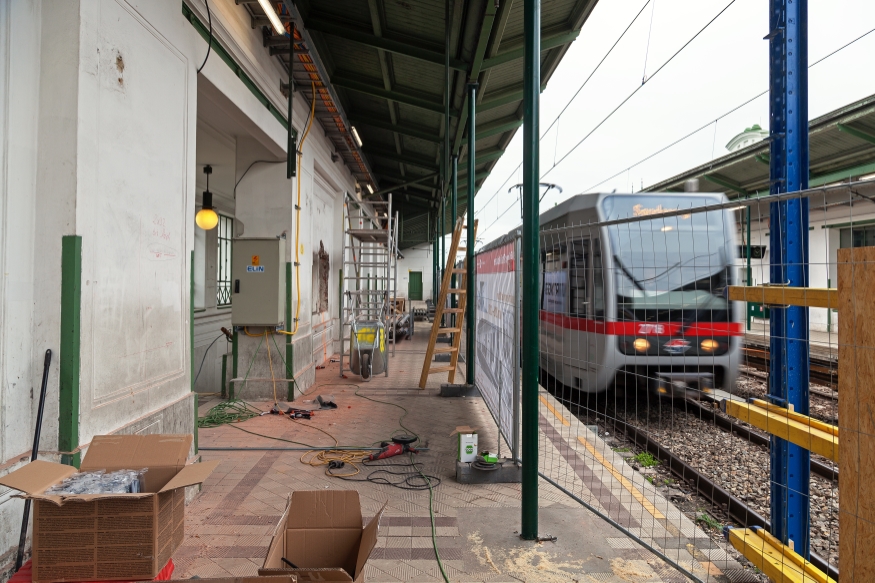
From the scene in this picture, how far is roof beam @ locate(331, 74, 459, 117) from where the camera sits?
9320mm

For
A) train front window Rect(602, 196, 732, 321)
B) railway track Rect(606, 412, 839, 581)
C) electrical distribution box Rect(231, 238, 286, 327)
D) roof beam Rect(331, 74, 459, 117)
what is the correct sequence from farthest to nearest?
roof beam Rect(331, 74, 459, 117), electrical distribution box Rect(231, 238, 286, 327), train front window Rect(602, 196, 732, 321), railway track Rect(606, 412, 839, 581)

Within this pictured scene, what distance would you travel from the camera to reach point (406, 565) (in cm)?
294

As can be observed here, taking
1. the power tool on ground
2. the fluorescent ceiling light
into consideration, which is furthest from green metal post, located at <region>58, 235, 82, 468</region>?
the fluorescent ceiling light

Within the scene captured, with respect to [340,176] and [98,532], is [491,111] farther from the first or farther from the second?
[98,532]

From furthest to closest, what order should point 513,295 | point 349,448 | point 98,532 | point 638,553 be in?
point 349,448 < point 513,295 < point 638,553 < point 98,532

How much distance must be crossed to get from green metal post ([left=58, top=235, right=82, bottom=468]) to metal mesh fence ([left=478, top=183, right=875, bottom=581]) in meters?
2.97

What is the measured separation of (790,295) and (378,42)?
274 inches

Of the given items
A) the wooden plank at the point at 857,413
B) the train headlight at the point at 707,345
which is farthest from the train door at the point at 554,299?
the wooden plank at the point at 857,413

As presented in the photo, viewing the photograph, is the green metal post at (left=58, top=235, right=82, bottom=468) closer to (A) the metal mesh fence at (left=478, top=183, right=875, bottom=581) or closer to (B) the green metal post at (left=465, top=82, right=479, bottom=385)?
(A) the metal mesh fence at (left=478, top=183, right=875, bottom=581)

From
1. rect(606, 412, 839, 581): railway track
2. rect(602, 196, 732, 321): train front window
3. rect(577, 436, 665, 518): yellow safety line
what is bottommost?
rect(606, 412, 839, 581): railway track

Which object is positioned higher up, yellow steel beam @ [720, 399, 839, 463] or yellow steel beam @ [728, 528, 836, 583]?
yellow steel beam @ [720, 399, 839, 463]

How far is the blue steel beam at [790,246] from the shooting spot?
8.49 ft

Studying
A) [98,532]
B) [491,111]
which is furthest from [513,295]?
[491,111]

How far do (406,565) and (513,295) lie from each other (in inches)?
89.2
